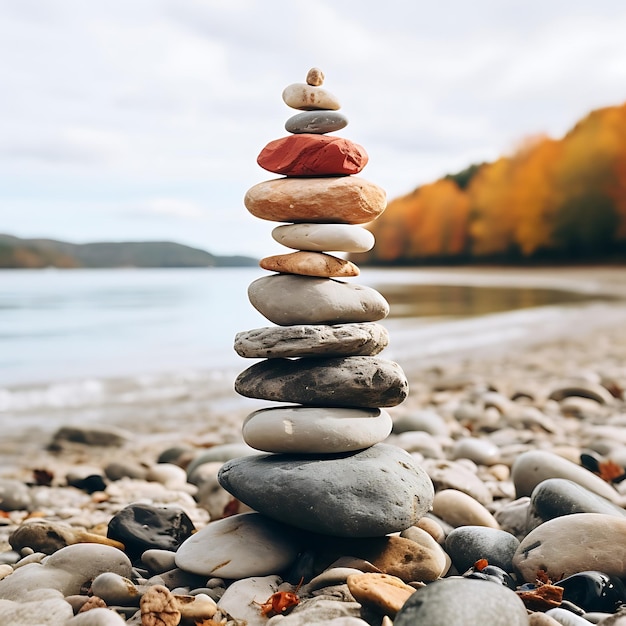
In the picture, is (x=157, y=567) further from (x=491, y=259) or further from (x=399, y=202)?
(x=399, y=202)

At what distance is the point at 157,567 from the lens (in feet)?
11.7

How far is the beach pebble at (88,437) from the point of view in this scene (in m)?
7.32

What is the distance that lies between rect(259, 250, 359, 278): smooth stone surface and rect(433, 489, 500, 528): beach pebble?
4.71 ft

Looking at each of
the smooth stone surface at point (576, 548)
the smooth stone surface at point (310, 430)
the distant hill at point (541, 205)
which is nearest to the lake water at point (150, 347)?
the smooth stone surface at point (310, 430)

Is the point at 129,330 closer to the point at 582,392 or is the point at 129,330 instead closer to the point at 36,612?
the point at 582,392

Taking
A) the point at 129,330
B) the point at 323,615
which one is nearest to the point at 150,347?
the point at 129,330

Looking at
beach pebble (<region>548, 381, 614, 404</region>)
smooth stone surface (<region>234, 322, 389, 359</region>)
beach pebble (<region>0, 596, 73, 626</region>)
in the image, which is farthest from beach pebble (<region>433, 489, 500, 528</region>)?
beach pebble (<region>548, 381, 614, 404</region>)

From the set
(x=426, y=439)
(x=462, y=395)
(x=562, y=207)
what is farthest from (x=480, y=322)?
(x=562, y=207)

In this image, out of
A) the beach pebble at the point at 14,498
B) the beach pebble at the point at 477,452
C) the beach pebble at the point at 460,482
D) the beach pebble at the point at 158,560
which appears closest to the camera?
the beach pebble at the point at 158,560

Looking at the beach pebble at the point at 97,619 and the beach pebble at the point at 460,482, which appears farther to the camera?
the beach pebble at the point at 460,482

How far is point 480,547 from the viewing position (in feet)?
11.5

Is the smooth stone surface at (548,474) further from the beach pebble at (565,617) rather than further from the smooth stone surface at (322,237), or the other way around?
the smooth stone surface at (322,237)

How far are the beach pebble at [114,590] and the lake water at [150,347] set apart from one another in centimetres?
460

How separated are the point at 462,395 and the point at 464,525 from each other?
543 cm
